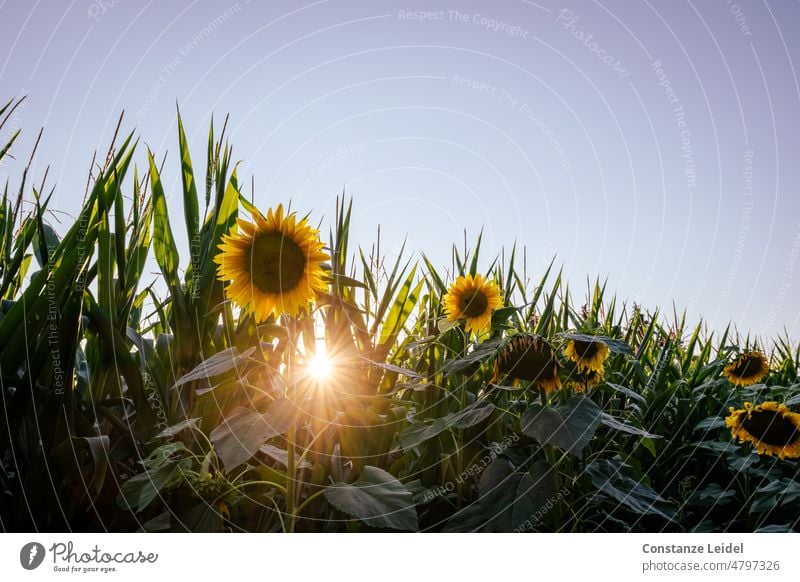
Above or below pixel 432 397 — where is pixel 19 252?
above

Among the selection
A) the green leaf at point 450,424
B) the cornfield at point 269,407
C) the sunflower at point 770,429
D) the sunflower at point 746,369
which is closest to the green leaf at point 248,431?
the cornfield at point 269,407

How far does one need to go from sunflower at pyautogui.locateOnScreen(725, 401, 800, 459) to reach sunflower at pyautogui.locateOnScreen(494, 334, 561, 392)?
0.74m

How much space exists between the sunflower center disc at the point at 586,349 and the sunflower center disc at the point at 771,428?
535mm

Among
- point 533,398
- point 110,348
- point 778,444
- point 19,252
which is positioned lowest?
point 778,444

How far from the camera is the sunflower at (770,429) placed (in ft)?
4.68

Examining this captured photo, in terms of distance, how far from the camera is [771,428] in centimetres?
144

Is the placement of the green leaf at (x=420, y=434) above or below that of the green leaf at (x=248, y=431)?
below

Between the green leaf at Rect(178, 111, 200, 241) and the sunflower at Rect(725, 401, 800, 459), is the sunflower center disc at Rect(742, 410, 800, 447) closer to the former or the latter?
the sunflower at Rect(725, 401, 800, 459)

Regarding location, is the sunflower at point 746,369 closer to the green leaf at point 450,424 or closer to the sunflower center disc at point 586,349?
the sunflower center disc at point 586,349

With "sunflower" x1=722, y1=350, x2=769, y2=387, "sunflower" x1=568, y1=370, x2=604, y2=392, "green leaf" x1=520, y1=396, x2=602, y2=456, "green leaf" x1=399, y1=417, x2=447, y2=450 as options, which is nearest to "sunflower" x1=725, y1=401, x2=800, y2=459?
"sunflower" x1=568, y1=370, x2=604, y2=392

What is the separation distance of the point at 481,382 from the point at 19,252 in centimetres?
112
